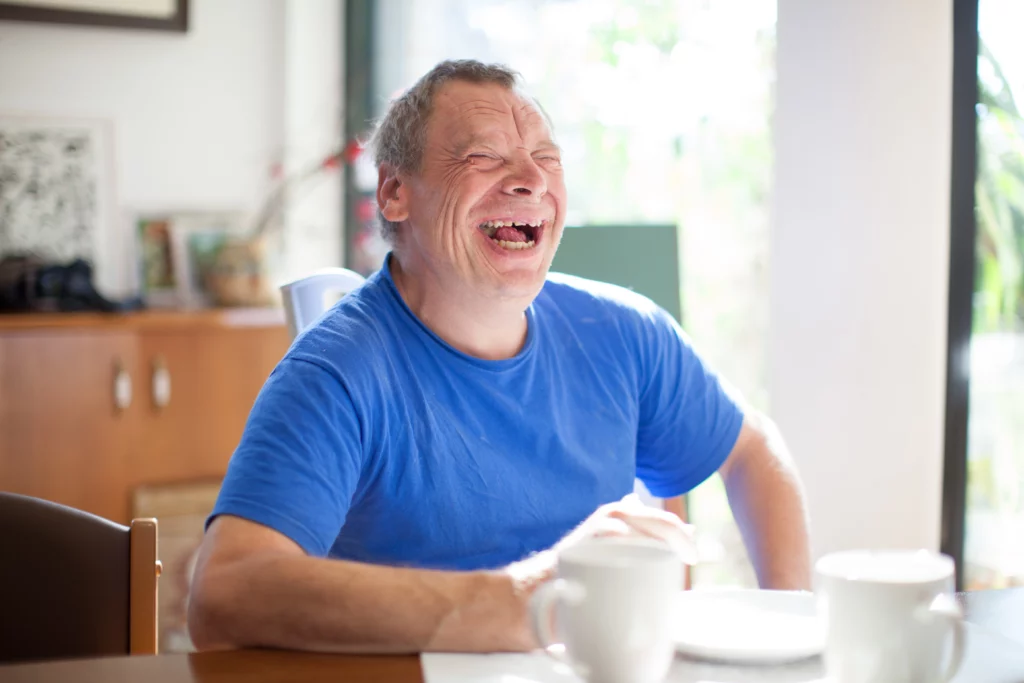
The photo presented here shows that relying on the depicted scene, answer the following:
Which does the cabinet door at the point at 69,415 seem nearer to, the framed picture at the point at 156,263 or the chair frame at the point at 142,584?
the framed picture at the point at 156,263

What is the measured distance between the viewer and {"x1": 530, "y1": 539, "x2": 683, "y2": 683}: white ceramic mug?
71cm

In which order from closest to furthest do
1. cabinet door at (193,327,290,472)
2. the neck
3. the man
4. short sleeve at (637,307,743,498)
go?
the man < the neck < short sleeve at (637,307,743,498) < cabinet door at (193,327,290,472)

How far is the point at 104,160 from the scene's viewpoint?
3178 mm

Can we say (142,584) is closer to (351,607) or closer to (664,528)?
(351,607)

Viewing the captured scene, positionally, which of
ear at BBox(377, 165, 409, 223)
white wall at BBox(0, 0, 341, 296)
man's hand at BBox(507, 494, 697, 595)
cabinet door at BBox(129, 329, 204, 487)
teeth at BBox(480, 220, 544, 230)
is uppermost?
white wall at BBox(0, 0, 341, 296)

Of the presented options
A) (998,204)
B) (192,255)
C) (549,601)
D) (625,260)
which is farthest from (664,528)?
(192,255)

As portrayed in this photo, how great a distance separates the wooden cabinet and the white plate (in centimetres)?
219

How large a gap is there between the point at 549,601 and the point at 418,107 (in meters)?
0.91

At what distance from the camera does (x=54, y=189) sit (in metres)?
3.12

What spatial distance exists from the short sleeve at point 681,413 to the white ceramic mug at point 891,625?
0.79 meters

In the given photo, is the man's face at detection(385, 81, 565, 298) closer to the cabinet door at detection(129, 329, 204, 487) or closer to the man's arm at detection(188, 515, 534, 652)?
the man's arm at detection(188, 515, 534, 652)

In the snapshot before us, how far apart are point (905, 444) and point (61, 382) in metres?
2.03

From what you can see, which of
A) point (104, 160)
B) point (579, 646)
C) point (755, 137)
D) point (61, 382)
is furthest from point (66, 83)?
point (579, 646)

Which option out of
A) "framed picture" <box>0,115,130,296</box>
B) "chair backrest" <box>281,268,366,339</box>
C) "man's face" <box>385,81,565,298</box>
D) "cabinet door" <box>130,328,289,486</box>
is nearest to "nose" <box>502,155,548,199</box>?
"man's face" <box>385,81,565,298</box>
